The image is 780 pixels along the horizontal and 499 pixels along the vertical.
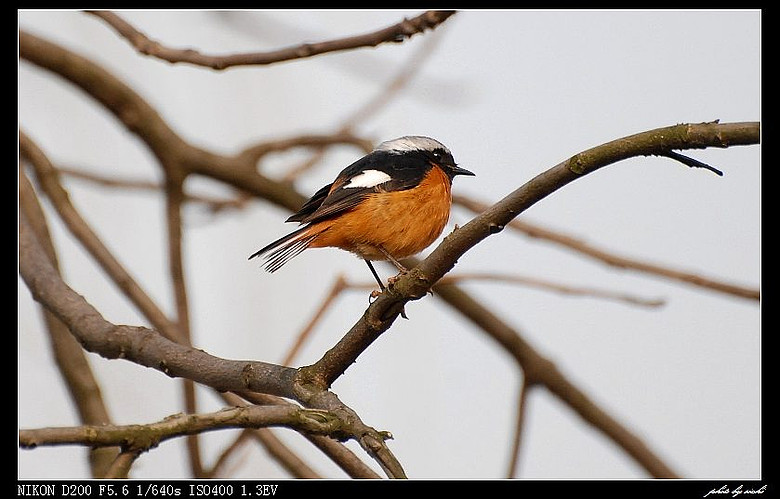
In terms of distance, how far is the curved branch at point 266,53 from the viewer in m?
3.34

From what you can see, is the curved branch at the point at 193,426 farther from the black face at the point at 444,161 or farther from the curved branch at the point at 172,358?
the black face at the point at 444,161

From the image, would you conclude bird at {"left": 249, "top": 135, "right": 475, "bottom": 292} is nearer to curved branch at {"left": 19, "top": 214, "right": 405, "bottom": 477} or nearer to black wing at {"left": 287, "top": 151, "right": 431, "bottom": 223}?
black wing at {"left": 287, "top": 151, "right": 431, "bottom": 223}

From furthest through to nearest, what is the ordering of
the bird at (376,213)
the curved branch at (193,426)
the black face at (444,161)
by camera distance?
1. the black face at (444,161)
2. the bird at (376,213)
3. the curved branch at (193,426)

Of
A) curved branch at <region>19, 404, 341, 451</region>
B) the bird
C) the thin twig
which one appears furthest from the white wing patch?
curved branch at <region>19, 404, 341, 451</region>

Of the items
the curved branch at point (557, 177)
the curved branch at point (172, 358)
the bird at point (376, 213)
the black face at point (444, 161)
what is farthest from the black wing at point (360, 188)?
the curved branch at point (557, 177)

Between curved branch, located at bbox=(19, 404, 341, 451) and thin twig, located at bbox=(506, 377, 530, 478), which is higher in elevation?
thin twig, located at bbox=(506, 377, 530, 478)

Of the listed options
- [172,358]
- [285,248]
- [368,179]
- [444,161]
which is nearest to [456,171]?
[444,161]

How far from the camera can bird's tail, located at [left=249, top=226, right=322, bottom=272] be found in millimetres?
3959

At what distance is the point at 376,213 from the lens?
4379 mm

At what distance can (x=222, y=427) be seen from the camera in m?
2.38

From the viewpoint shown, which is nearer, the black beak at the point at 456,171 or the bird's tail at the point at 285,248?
the bird's tail at the point at 285,248
